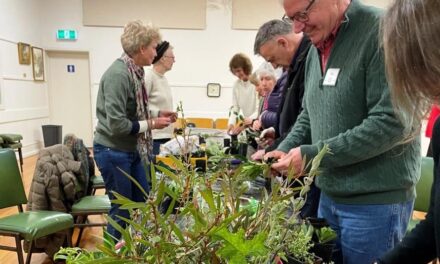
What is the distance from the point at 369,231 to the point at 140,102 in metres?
1.54

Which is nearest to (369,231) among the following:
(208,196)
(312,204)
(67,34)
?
(312,204)

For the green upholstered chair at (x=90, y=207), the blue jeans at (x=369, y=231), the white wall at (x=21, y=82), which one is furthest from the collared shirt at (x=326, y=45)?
the white wall at (x=21, y=82)

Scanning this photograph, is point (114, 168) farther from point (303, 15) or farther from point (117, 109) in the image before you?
point (303, 15)

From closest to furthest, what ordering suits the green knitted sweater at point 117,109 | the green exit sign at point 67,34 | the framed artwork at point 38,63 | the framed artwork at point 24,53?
the green knitted sweater at point 117,109 < the framed artwork at point 24,53 < the framed artwork at point 38,63 < the green exit sign at point 67,34

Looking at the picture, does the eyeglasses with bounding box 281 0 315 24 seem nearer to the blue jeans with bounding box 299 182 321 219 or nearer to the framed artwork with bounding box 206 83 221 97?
the blue jeans with bounding box 299 182 321 219

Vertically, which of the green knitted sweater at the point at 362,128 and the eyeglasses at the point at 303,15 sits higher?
the eyeglasses at the point at 303,15

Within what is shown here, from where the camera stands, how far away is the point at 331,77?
1031 mm

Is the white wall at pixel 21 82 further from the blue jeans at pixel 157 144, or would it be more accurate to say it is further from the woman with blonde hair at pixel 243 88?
the woman with blonde hair at pixel 243 88

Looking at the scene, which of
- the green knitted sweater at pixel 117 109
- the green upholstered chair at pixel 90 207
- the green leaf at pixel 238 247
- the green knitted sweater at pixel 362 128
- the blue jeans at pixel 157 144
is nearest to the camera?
the green leaf at pixel 238 247

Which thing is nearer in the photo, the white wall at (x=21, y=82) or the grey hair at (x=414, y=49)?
the grey hair at (x=414, y=49)

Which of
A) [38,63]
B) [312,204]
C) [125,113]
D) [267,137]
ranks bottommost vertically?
[312,204]

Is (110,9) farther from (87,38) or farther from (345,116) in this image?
(345,116)

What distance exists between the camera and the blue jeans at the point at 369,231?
3.27 ft

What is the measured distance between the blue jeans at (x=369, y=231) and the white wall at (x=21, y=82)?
551 centimetres
